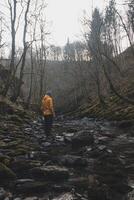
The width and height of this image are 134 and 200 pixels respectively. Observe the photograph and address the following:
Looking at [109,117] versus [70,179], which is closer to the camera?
[70,179]

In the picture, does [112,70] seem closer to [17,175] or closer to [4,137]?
[4,137]

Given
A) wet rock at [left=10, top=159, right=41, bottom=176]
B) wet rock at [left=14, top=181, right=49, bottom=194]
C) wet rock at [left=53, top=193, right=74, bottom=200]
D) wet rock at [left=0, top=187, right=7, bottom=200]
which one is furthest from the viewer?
wet rock at [left=10, top=159, right=41, bottom=176]

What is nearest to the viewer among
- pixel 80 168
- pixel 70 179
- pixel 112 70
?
pixel 70 179

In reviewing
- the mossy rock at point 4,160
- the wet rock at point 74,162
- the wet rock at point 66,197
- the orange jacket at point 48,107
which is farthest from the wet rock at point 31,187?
the orange jacket at point 48,107

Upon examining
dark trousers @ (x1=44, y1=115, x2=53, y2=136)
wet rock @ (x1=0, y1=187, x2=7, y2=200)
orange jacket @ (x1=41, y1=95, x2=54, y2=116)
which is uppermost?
orange jacket @ (x1=41, y1=95, x2=54, y2=116)

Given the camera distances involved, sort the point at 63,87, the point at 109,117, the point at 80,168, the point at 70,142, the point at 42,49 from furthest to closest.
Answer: the point at 63,87
the point at 42,49
the point at 109,117
the point at 70,142
the point at 80,168

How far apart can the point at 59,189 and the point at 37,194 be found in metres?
0.55

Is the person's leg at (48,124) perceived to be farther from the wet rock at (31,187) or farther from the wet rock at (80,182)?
the wet rock at (31,187)

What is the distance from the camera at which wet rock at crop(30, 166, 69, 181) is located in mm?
8273

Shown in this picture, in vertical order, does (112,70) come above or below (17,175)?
above

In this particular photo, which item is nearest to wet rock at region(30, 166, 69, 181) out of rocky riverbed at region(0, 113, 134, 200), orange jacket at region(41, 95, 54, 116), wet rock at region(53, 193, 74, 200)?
rocky riverbed at region(0, 113, 134, 200)

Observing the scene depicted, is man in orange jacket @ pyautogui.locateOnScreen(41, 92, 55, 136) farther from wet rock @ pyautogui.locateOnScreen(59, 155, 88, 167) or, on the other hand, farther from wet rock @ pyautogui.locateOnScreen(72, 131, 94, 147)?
wet rock @ pyautogui.locateOnScreen(59, 155, 88, 167)

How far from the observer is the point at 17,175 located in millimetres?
8398

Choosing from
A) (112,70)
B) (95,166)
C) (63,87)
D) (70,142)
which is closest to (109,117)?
(70,142)
